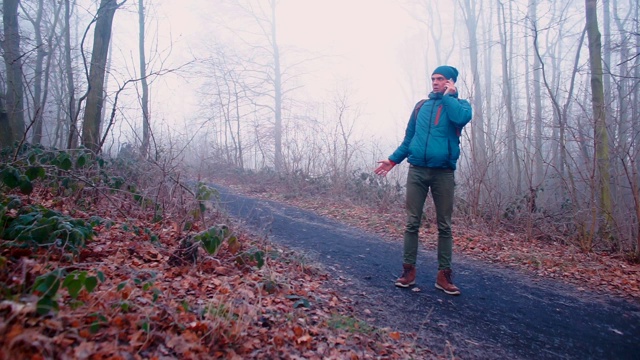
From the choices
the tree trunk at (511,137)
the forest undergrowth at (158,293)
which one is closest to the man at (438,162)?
the forest undergrowth at (158,293)

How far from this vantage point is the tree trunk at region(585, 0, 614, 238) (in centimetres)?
654

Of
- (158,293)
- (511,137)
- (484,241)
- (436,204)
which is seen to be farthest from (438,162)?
(511,137)

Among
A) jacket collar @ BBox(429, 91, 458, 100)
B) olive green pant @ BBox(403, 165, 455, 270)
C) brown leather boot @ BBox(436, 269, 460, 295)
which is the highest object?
jacket collar @ BBox(429, 91, 458, 100)

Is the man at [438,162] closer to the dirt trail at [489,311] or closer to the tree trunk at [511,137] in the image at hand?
the dirt trail at [489,311]

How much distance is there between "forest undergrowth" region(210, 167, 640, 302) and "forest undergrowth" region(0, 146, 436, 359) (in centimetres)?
306

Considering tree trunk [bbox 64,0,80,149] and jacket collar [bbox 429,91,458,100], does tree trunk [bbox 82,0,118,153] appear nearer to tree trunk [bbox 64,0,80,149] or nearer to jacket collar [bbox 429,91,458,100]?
tree trunk [bbox 64,0,80,149]

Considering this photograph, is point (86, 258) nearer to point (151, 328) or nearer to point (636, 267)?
point (151, 328)

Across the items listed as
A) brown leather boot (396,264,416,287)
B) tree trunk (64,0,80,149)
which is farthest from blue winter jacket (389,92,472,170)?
tree trunk (64,0,80,149)

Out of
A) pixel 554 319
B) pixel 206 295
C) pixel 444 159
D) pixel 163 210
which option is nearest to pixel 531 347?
pixel 554 319

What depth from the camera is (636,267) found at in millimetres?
5434

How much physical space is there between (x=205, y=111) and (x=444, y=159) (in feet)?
65.8

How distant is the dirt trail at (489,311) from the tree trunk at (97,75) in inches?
191

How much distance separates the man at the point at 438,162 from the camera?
3889 millimetres

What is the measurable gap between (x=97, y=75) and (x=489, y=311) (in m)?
7.71
